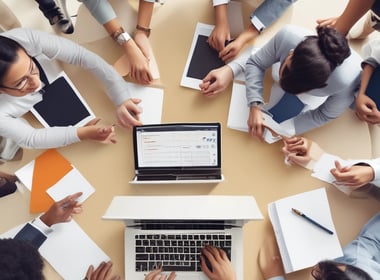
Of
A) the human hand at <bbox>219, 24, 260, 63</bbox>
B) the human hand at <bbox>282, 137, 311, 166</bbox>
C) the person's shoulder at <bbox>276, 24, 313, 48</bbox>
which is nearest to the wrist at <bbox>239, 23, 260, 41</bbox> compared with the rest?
the human hand at <bbox>219, 24, 260, 63</bbox>

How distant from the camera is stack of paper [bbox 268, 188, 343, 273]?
1253 millimetres

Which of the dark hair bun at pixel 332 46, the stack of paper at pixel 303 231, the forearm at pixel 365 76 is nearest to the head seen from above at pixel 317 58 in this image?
the dark hair bun at pixel 332 46

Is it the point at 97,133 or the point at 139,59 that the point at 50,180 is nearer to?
the point at 97,133

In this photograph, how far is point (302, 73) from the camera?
1.13 metres

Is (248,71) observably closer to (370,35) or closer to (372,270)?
(370,35)

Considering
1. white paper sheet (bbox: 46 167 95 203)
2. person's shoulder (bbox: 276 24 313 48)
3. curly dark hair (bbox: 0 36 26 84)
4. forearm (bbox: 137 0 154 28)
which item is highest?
curly dark hair (bbox: 0 36 26 84)

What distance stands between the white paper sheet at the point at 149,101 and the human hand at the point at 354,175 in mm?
519

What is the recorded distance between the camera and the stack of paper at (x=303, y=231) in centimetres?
125

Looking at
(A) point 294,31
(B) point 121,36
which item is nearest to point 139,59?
(B) point 121,36

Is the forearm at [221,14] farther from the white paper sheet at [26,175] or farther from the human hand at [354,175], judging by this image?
the white paper sheet at [26,175]

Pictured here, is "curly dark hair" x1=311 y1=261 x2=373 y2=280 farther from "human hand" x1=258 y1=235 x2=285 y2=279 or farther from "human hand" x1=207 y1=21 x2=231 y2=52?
"human hand" x1=207 y1=21 x2=231 y2=52

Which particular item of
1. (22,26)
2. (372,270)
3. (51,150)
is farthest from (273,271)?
(22,26)

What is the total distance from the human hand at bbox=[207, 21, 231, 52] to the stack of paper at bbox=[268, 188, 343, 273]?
0.48 m

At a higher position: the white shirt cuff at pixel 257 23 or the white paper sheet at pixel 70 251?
the white shirt cuff at pixel 257 23
